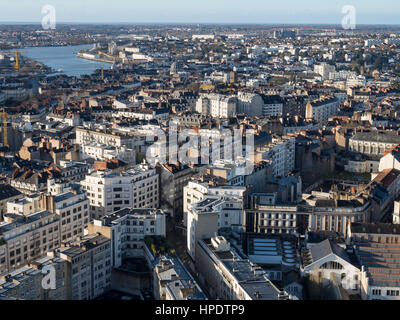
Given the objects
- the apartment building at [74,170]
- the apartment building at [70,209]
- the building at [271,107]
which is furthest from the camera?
the building at [271,107]

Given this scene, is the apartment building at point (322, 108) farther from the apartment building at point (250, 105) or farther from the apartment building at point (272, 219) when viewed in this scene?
the apartment building at point (272, 219)

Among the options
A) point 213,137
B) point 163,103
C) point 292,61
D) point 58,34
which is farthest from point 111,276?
point 58,34

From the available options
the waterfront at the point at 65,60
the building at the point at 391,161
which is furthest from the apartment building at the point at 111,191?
the waterfront at the point at 65,60

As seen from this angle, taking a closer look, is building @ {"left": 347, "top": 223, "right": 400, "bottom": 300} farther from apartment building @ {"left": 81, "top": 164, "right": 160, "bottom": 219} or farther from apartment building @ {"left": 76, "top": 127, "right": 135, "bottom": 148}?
apartment building @ {"left": 76, "top": 127, "right": 135, "bottom": 148}

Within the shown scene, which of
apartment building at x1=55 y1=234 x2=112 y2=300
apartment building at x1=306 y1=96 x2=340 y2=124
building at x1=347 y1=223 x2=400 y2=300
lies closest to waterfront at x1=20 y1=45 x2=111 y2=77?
apartment building at x1=306 y1=96 x2=340 y2=124

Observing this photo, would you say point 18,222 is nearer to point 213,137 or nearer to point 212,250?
point 212,250
